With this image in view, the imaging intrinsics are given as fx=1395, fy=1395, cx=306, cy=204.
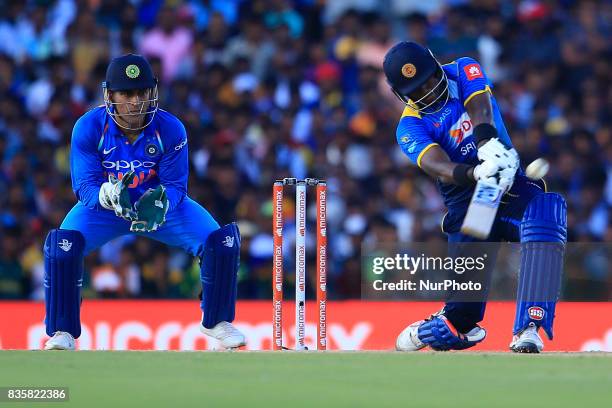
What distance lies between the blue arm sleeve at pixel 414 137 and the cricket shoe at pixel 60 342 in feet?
7.67

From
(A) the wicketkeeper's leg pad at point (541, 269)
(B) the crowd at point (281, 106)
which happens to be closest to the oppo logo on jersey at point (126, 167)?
(A) the wicketkeeper's leg pad at point (541, 269)

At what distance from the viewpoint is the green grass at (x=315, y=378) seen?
588 centimetres

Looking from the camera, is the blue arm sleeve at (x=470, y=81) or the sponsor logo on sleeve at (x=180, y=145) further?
the sponsor logo on sleeve at (x=180, y=145)

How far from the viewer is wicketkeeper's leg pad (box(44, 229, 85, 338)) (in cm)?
842

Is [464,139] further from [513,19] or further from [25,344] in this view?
[513,19]

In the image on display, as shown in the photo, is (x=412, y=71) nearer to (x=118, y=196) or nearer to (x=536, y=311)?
(x=536, y=311)

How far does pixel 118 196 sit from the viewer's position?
26.9 ft

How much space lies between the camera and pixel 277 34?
15109 mm

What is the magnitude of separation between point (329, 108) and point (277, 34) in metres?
1.21

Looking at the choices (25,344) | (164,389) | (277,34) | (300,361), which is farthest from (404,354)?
(277,34)

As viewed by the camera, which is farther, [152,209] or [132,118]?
[132,118]

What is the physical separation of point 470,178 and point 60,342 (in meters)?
2.64

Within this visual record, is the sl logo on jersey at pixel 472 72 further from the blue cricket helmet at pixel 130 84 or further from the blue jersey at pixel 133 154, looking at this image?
the blue cricket helmet at pixel 130 84

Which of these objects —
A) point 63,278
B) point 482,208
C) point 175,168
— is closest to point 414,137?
point 482,208
